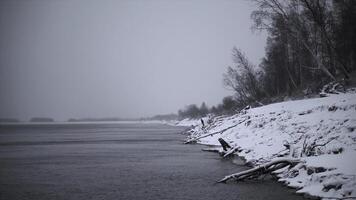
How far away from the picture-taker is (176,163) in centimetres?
2652

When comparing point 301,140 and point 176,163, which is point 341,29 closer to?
point 301,140

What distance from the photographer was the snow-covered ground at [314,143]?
523 inches

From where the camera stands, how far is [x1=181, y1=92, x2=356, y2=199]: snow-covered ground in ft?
43.5

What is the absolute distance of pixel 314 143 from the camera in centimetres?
1806

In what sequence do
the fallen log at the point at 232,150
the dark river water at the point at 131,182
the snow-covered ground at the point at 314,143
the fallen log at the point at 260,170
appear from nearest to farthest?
the snow-covered ground at the point at 314,143 → the dark river water at the point at 131,182 → the fallen log at the point at 260,170 → the fallen log at the point at 232,150

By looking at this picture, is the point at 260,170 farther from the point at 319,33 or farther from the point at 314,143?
the point at 319,33

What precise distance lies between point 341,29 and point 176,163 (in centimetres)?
2272

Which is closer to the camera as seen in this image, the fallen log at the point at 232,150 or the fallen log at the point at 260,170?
the fallen log at the point at 260,170

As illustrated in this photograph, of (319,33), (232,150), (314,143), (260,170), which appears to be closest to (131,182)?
(260,170)

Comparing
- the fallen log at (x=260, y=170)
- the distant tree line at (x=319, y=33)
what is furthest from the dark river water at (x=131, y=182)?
the distant tree line at (x=319, y=33)

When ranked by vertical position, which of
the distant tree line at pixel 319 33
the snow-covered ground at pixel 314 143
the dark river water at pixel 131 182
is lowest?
the dark river water at pixel 131 182

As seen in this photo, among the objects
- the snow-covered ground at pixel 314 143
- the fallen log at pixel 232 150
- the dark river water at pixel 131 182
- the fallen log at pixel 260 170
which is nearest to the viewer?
the snow-covered ground at pixel 314 143

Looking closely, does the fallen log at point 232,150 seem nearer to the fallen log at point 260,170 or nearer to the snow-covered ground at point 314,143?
the snow-covered ground at point 314,143

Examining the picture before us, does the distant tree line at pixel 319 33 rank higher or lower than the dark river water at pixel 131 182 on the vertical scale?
higher
